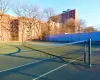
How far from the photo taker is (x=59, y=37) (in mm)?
46938

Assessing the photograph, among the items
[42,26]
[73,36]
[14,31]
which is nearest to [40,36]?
[42,26]

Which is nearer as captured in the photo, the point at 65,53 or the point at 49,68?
the point at 49,68

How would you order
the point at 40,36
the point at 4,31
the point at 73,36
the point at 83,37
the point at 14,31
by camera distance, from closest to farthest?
the point at 83,37, the point at 73,36, the point at 4,31, the point at 14,31, the point at 40,36

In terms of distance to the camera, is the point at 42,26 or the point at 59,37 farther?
the point at 42,26

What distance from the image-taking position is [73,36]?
4103 centimetres

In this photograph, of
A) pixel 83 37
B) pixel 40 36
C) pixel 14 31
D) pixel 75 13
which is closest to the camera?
pixel 83 37

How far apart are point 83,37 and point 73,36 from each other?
13.5ft

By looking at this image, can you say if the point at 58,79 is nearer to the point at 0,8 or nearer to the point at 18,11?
the point at 0,8

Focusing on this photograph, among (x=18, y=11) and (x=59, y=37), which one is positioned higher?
(x=18, y=11)

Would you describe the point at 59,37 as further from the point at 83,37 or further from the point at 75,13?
the point at 75,13

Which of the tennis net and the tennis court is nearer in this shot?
the tennis court

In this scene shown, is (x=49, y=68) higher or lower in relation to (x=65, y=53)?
higher

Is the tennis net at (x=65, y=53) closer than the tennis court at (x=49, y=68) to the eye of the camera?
No

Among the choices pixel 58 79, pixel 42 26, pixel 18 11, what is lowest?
pixel 58 79
